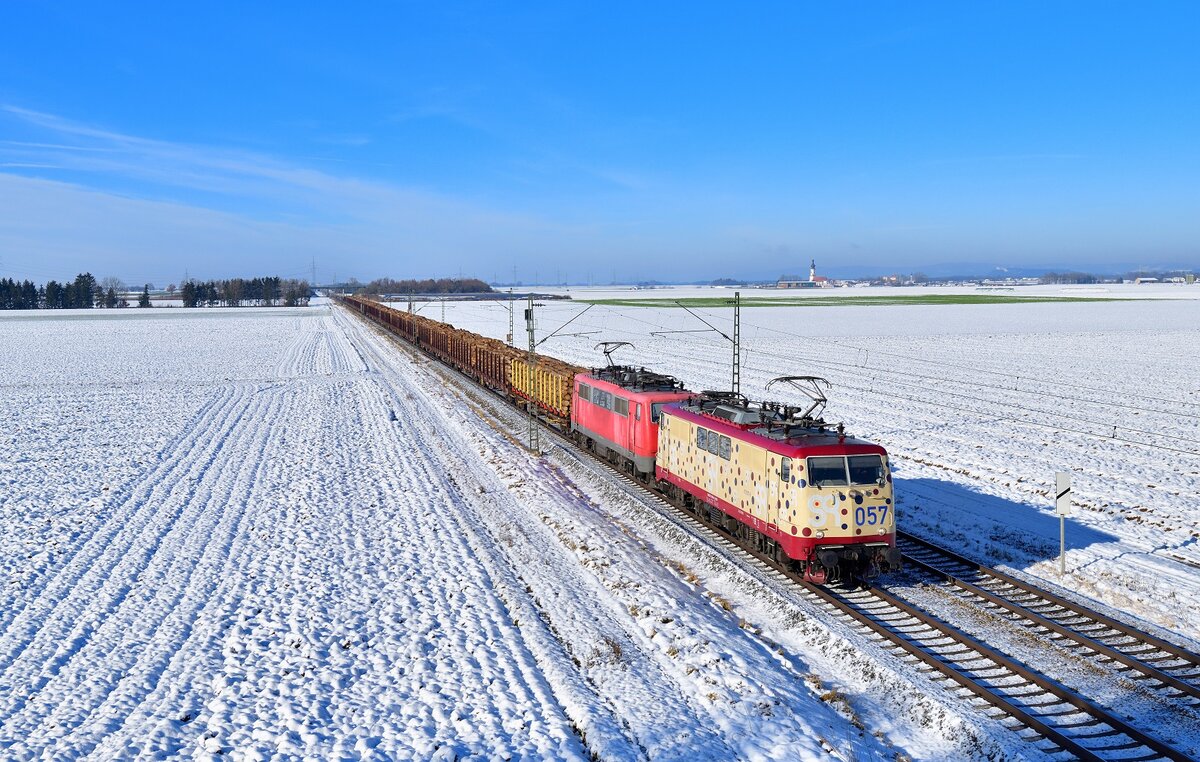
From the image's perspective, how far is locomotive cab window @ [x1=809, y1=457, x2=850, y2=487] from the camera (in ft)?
51.5

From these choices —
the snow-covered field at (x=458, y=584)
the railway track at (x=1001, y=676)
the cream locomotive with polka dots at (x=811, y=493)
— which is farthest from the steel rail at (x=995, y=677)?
the cream locomotive with polka dots at (x=811, y=493)

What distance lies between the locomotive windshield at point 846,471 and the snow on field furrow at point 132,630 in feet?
36.6

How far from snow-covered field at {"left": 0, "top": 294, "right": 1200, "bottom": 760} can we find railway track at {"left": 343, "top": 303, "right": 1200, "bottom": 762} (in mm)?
530

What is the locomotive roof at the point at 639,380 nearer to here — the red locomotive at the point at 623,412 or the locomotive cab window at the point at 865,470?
the red locomotive at the point at 623,412

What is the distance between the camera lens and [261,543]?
63.9 feet

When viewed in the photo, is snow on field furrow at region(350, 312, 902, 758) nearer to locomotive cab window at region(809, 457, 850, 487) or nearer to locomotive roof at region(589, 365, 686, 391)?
locomotive cab window at region(809, 457, 850, 487)

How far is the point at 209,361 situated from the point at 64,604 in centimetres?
5834

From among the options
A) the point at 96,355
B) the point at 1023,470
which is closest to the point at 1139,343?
the point at 1023,470

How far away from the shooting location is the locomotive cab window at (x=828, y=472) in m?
15.7

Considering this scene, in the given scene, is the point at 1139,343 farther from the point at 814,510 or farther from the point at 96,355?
the point at 96,355

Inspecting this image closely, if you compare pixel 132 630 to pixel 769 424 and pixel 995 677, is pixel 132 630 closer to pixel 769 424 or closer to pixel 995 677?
pixel 769 424

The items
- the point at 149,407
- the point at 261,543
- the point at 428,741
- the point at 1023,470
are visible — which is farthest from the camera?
the point at 149,407

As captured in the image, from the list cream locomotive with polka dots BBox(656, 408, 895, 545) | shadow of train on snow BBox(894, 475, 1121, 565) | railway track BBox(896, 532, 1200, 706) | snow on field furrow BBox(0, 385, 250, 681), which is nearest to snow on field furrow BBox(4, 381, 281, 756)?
snow on field furrow BBox(0, 385, 250, 681)

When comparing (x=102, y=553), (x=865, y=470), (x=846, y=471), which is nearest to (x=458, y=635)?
(x=846, y=471)
